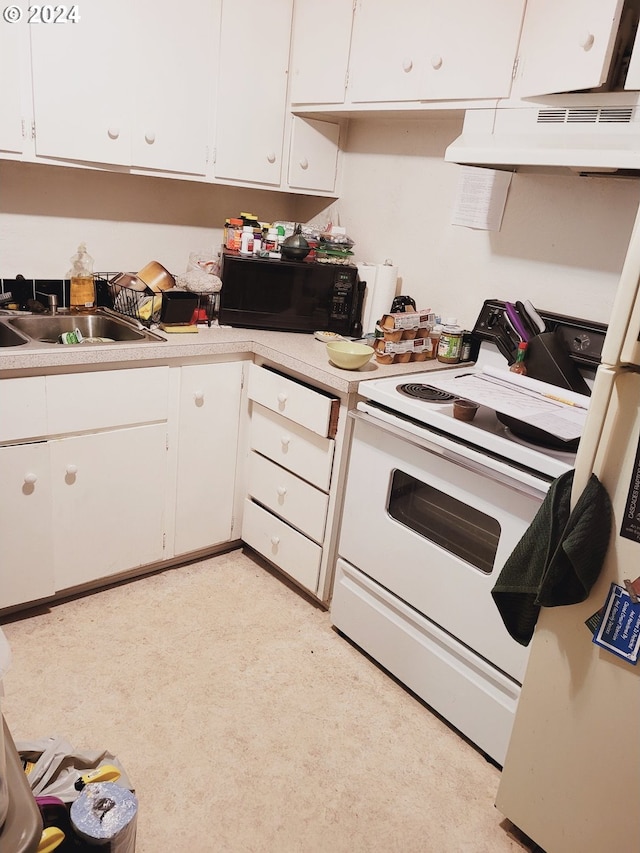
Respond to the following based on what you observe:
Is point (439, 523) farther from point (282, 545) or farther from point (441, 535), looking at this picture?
point (282, 545)

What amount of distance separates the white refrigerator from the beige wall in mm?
915

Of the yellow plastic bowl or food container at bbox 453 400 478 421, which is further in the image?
the yellow plastic bowl

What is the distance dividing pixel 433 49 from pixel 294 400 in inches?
48.1

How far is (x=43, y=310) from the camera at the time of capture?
94.8 inches

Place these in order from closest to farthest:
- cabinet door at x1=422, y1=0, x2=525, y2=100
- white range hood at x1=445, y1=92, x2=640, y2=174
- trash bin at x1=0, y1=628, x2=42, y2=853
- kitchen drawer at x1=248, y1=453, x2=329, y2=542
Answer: trash bin at x1=0, y1=628, x2=42, y2=853 < white range hood at x1=445, y1=92, x2=640, y2=174 < cabinet door at x1=422, y1=0, x2=525, y2=100 < kitchen drawer at x1=248, y1=453, x2=329, y2=542

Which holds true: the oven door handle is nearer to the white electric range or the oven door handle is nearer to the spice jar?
the white electric range

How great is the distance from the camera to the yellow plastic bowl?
2.09 m

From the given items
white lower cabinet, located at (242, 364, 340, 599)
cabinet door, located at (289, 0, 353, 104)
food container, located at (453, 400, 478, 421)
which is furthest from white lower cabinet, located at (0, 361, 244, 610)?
cabinet door, located at (289, 0, 353, 104)

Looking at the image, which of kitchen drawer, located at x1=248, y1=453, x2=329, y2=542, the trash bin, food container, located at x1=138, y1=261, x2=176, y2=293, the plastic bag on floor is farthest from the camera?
food container, located at x1=138, y1=261, x2=176, y2=293

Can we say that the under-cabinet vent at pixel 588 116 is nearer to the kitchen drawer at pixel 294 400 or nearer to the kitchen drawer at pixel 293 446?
the kitchen drawer at pixel 294 400

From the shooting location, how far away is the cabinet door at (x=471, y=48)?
1882mm

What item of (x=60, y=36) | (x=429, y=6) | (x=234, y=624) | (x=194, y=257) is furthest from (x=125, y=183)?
(x=234, y=624)

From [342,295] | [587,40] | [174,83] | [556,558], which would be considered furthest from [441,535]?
[174,83]

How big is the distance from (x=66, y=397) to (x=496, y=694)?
5.06ft
